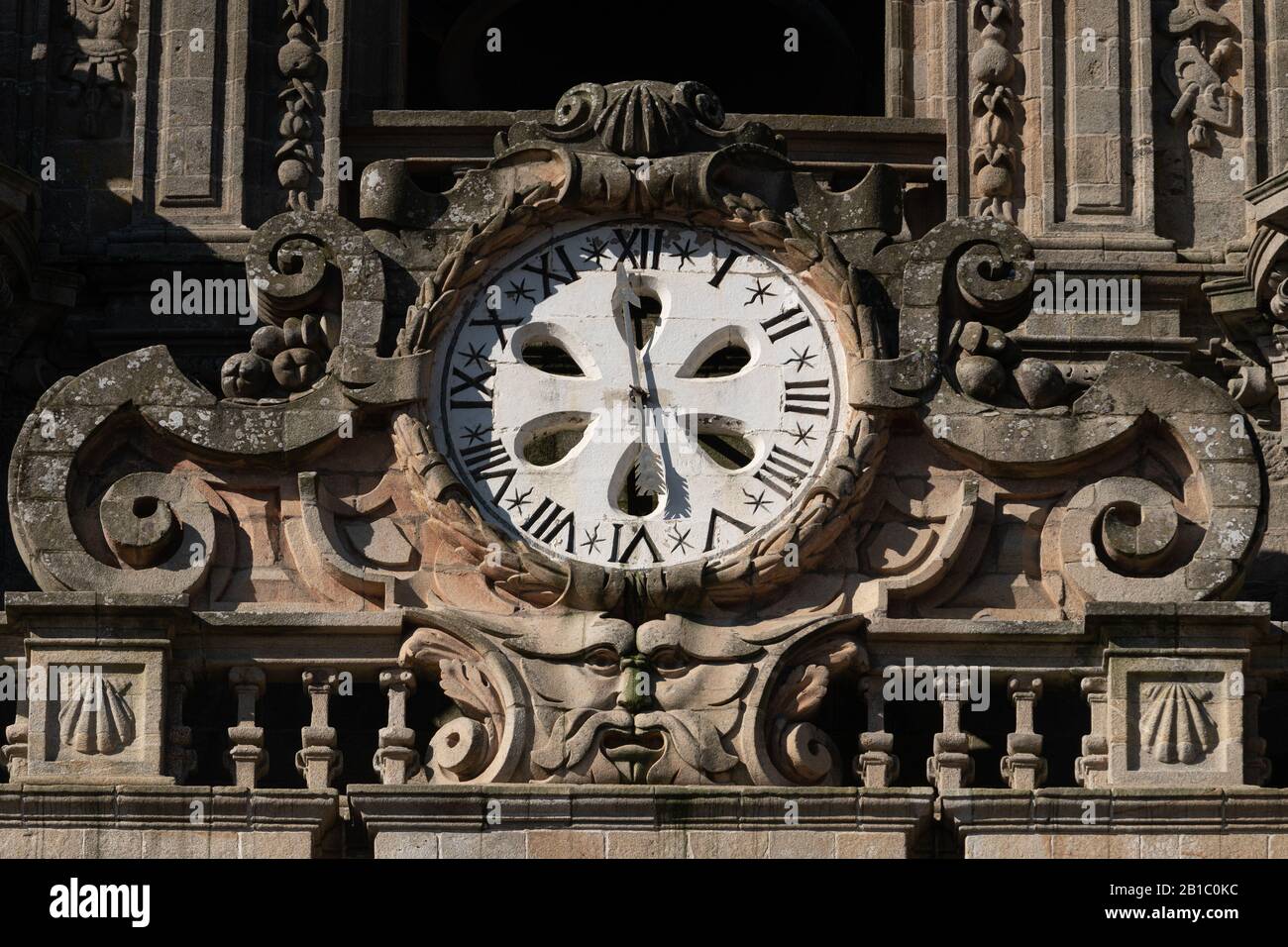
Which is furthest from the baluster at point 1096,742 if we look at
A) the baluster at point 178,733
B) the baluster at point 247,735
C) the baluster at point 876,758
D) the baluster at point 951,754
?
the baluster at point 178,733

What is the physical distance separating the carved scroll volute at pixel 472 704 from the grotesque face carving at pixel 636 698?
12cm

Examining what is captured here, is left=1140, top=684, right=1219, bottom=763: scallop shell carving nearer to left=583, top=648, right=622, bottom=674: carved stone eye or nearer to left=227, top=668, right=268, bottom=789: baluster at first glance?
left=583, top=648, right=622, bottom=674: carved stone eye

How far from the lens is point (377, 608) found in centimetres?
2392

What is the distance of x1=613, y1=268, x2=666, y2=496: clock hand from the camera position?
2409 centimetres

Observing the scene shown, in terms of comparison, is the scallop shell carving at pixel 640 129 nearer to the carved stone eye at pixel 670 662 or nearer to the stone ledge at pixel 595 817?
the carved stone eye at pixel 670 662

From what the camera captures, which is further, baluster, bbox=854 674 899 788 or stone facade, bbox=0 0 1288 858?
baluster, bbox=854 674 899 788

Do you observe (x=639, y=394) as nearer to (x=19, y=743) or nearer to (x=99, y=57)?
(x=19, y=743)

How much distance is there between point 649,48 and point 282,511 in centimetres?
831

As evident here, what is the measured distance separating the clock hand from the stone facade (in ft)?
0.06

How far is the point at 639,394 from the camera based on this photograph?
2431cm

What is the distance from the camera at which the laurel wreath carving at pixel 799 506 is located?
78.2ft

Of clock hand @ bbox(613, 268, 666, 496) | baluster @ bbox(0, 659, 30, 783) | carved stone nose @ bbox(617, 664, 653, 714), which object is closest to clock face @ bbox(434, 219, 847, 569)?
clock hand @ bbox(613, 268, 666, 496)

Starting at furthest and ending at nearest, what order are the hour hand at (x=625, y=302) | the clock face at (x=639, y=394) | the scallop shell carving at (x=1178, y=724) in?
1. the hour hand at (x=625, y=302)
2. the clock face at (x=639, y=394)
3. the scallop shell carving at (x=1178, y=724)
